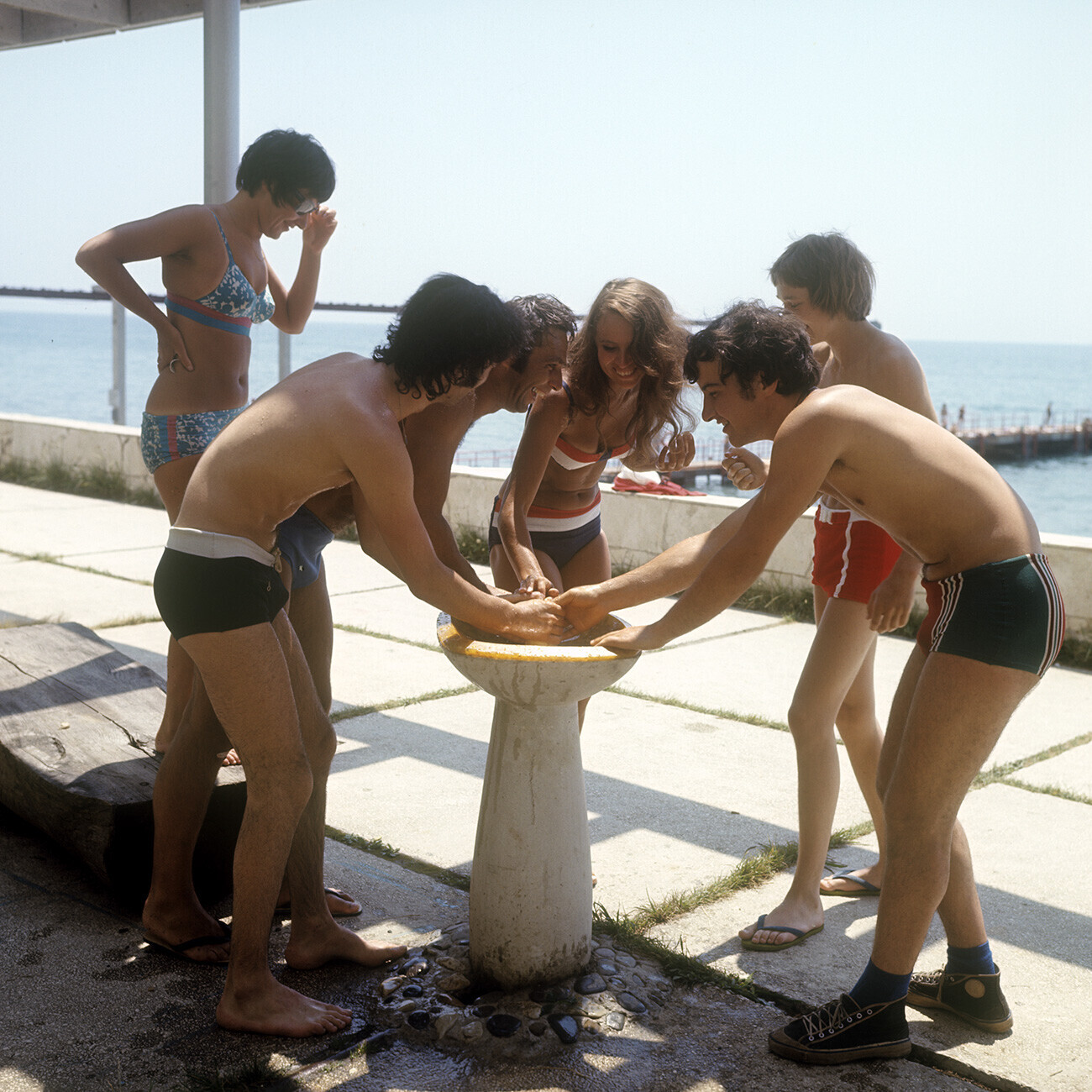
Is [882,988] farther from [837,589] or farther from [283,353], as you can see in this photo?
[283,353]

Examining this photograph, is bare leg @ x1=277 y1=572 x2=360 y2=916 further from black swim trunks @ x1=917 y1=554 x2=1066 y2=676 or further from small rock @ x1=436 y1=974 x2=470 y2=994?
black swim trunks @ x1=917 y1=554 x2=1066 y2=676

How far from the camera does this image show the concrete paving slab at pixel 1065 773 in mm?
4172

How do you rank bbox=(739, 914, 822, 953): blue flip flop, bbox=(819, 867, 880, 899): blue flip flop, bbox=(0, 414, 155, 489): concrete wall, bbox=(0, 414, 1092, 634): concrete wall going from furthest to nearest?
bbox=(0, 414, 155, 489): concrete wall, bbox=(0, 414, 1092, 634): concrete wall, bbox=(819, 867, 880, 899): blue flip flop, bbox=(739, 914, 822, 953): blue flip flop

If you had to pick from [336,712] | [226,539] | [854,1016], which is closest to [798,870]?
[854,1016]

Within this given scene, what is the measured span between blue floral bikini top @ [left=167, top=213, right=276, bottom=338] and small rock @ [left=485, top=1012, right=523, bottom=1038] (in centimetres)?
225

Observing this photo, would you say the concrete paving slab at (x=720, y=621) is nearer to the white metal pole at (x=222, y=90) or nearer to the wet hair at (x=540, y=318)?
the white metal pole at (x=222, y=90)

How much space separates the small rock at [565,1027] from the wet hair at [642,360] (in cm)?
169

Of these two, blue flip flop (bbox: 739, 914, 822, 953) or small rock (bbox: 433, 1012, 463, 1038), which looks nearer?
small rock (bbox: 433, 1012, 463, 1038)

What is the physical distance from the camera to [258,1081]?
2.29 metres

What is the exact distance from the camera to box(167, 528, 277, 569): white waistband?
2404mm

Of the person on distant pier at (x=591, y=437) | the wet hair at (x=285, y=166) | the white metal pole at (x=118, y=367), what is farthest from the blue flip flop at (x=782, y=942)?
the white metal pole at (x=118, y=367)

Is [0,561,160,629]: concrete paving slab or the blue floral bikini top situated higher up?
the blue floral bikini top

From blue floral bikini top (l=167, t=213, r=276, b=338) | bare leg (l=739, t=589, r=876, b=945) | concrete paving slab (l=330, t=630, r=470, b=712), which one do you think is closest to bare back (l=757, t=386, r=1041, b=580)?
bare leg (l=739, t=589, r=876, b=945)

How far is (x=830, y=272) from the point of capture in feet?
10.2
